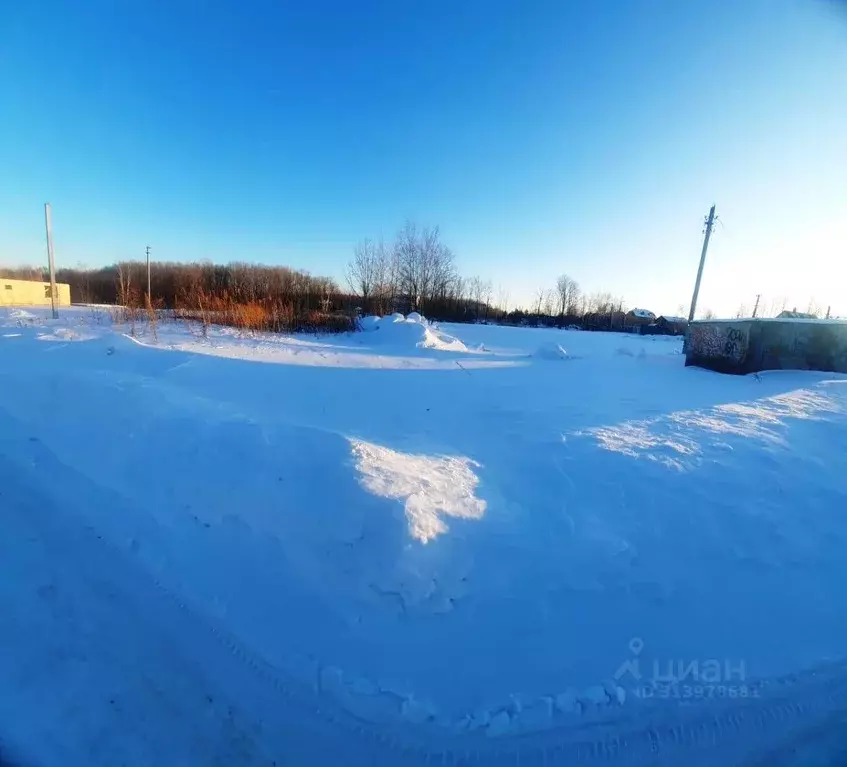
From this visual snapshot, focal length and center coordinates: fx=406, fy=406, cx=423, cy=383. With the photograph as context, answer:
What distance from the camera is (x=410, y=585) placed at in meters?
2.55

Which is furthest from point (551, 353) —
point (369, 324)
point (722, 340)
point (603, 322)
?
point (603, 322)

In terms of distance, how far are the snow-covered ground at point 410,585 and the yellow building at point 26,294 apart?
1070 inches

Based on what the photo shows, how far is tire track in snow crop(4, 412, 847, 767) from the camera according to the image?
5.87 feet

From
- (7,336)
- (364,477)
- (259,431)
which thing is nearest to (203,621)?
(364,477)

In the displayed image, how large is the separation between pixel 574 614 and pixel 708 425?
3439 millimetres

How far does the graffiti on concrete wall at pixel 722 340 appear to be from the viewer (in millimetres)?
A: 8047

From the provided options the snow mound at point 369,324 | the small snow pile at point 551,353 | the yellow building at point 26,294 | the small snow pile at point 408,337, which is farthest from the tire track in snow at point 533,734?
the yellow building at point 26,294

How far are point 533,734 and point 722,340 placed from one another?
899 centimetres

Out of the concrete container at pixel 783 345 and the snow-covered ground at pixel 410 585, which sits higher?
the concrete container at pixel 783 345

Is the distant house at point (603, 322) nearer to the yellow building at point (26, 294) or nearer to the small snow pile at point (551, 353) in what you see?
the small snow pile at point (551, 353)

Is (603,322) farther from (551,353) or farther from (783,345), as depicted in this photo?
(783,345)

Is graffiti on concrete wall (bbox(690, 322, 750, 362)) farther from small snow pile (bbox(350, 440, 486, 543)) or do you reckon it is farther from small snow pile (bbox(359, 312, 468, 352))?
small snow pile (bbox(350, 440, 486, 543))

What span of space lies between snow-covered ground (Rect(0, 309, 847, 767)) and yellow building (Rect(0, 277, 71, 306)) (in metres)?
27.2

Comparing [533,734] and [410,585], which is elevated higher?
[410,585]
